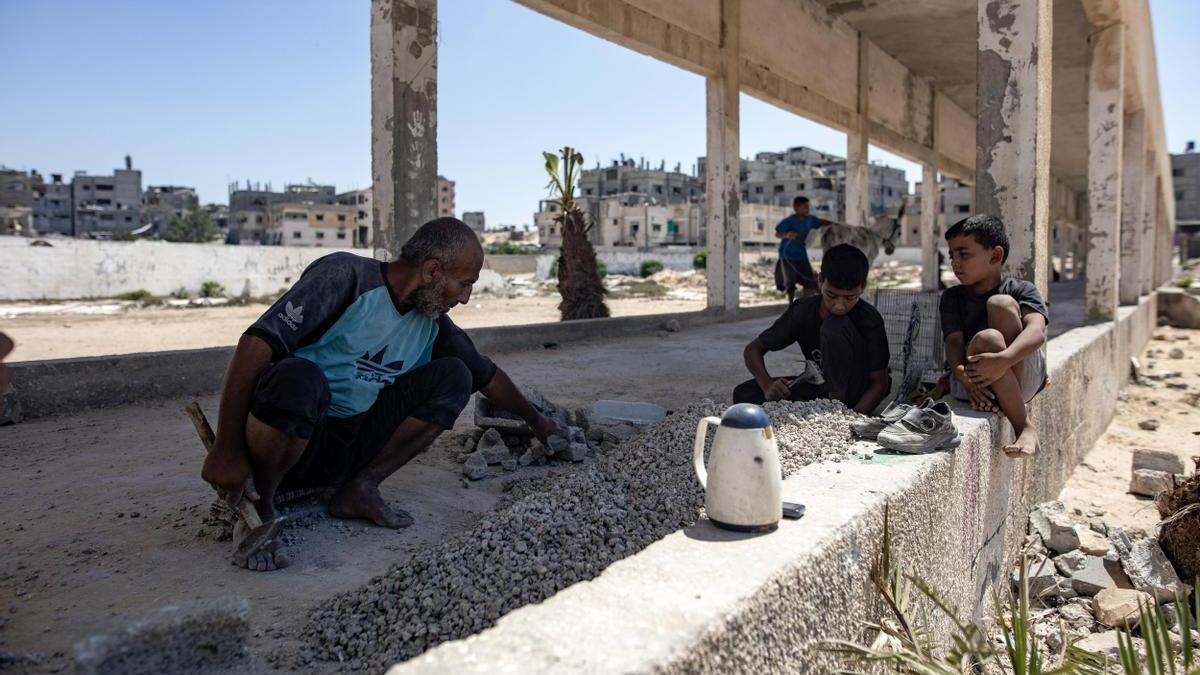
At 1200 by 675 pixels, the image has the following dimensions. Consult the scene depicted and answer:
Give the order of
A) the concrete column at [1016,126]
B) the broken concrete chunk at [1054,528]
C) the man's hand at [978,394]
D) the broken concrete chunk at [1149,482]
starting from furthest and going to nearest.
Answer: the broken concrete chunk at [1149,482], the concrete column at [1016,126], the broken concrete chunk at [1054,528], the man's hand at [978,394]

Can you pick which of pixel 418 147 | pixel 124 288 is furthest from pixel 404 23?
pixel 124 288

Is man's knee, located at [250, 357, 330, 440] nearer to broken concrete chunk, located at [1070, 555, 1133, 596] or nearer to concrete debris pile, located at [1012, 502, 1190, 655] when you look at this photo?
concrete debris pile, located at [1012, 502, 1190, 655]

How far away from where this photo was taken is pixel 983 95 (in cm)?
419

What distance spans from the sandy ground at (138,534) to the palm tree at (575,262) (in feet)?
25.6

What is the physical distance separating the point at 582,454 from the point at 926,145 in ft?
50.9

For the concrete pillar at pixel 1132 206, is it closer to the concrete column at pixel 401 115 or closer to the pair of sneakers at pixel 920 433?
the concrete column at pixel 401 115

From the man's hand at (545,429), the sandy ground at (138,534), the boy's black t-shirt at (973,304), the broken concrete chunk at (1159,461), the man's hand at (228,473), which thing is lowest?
the broken concrete chunk at (1159,461)

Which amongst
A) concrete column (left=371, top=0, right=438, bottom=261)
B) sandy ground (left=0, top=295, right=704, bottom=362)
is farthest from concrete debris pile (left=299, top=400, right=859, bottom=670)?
sandy ground (left=0, top=295, right=704, bottom=362)

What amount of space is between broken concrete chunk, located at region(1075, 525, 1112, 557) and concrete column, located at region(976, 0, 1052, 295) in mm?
1265

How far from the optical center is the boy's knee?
312cm

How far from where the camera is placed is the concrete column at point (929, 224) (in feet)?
55.4

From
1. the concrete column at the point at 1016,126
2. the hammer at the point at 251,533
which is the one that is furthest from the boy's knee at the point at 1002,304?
the hammer at the point at 251,533

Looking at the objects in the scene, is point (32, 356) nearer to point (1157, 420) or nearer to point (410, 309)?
point (410, 309)

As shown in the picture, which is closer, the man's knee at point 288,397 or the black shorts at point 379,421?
the man's knee at point 288,397
